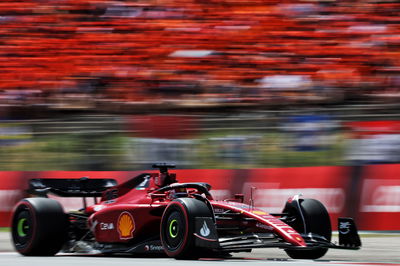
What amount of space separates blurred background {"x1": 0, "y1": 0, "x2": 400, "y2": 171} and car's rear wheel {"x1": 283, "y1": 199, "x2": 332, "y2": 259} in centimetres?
466

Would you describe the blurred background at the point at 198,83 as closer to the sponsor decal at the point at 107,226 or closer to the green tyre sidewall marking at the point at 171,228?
the sponsor decal at the point at 107,226

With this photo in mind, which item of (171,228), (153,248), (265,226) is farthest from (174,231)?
(265,226)

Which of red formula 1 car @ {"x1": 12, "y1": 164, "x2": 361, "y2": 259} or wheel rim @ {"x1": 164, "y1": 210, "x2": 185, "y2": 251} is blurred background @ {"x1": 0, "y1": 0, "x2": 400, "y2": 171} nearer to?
red formula 1 car @ {"x1": 12, "y1": 164, "x2": 361, "y2": 259}

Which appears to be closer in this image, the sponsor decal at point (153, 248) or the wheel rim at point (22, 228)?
the sponsor decal at point (153, 248)

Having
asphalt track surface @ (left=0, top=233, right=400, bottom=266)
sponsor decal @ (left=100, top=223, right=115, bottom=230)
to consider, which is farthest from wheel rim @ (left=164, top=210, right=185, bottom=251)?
sponsor decal @ (left=100, top=223, right=115, bottom=230)

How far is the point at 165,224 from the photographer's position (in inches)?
284

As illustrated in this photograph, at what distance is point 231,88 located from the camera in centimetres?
1630

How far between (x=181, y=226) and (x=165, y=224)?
337 mm

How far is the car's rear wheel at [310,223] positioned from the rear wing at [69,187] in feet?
8.74

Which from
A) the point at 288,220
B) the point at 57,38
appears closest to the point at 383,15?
the point at 57,38

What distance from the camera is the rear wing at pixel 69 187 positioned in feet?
29.5

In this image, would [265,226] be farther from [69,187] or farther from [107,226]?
[69,187]

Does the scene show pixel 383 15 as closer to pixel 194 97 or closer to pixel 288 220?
pixel 194 97

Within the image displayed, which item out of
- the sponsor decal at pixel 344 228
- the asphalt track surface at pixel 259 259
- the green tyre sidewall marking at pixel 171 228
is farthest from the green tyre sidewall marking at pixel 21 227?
the sponsor decal at pixel 344 228
